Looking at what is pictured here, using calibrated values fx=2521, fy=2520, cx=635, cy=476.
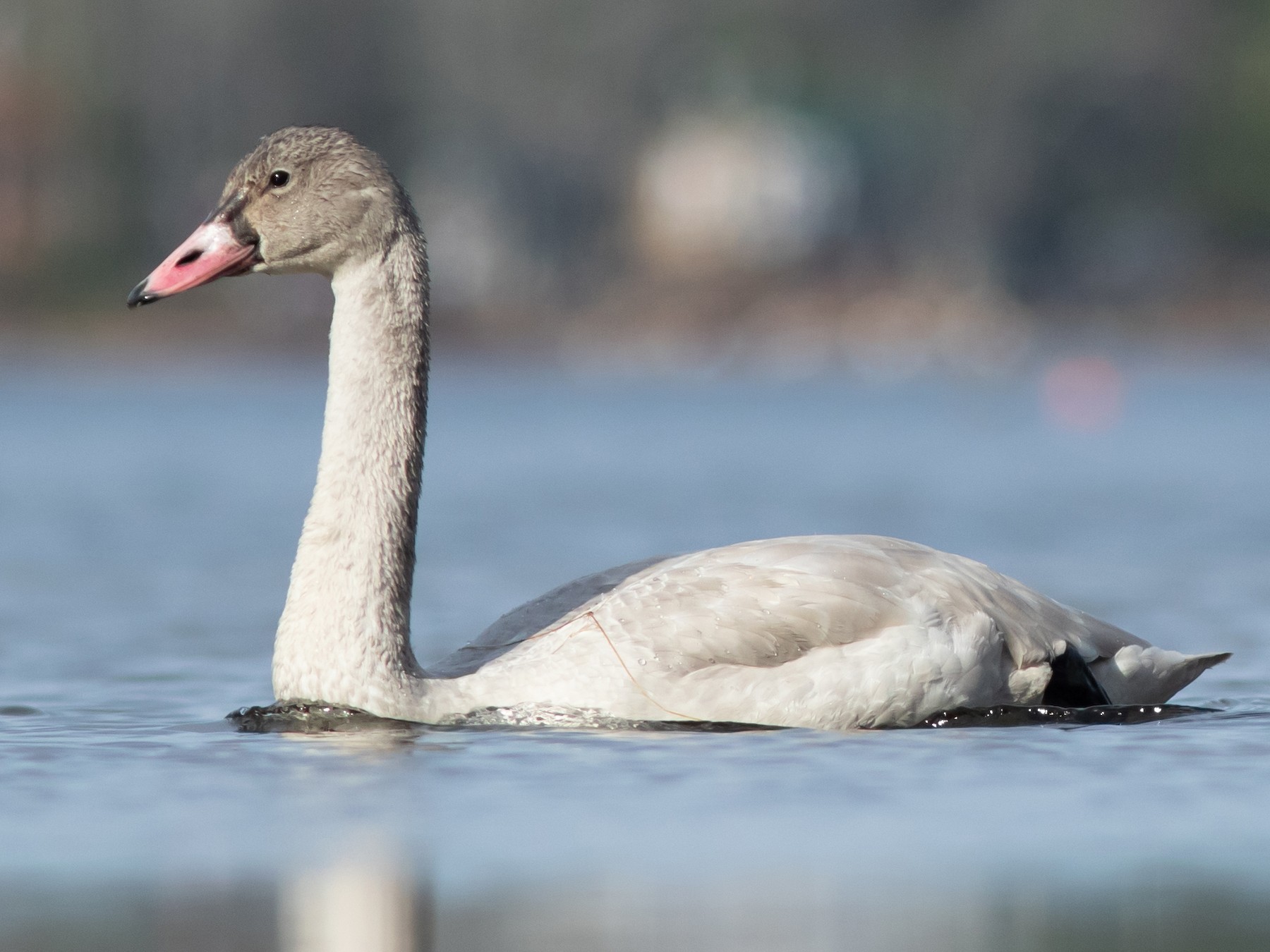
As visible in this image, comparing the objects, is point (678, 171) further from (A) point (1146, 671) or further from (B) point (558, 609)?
(B) point (558, 609)

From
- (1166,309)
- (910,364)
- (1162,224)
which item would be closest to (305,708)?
(910,364)

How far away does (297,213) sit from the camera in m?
9.49

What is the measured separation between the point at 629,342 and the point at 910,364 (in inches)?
554

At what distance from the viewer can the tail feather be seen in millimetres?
9828

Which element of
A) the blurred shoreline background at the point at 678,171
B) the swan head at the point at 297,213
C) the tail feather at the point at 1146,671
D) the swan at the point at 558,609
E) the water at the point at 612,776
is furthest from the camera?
the blurred shoreline background at the point at 678,171

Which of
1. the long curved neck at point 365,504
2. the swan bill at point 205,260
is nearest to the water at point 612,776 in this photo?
the long curved neck at point 365,504

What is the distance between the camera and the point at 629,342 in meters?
83.2

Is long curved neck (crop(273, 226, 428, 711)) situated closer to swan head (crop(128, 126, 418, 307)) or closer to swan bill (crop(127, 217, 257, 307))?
swan head (crop(128, 126, 418, 307))

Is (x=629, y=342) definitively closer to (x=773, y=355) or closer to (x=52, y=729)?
(x=773, y=355)

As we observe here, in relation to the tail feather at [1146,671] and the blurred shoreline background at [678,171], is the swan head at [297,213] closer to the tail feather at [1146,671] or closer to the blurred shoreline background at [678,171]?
the tail feather at [1146,671]

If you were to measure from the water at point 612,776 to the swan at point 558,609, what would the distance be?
17cm

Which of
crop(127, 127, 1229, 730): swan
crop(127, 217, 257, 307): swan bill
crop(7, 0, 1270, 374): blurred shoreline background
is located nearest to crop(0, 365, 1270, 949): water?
crop(127, 127, 1229, 730): swan

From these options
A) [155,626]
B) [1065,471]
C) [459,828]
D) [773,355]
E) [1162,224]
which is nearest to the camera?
[459,828]

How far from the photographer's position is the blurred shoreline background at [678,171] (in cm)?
8175
